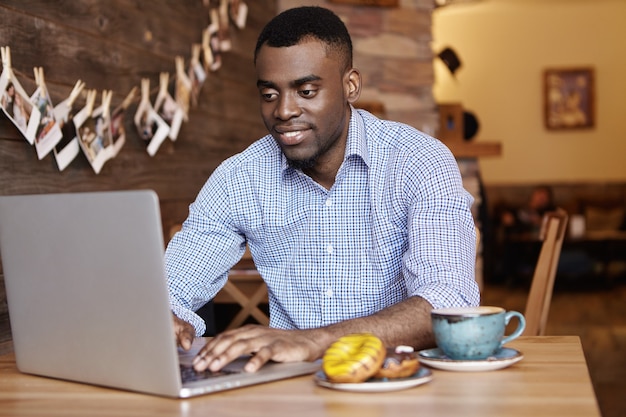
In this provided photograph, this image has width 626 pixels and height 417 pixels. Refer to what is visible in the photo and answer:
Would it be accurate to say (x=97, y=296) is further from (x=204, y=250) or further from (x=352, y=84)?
(x=352, y=84)

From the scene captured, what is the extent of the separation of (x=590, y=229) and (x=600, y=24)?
2.21m

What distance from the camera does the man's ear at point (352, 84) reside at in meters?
1.67

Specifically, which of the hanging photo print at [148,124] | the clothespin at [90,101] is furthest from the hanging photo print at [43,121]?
the hanging photo print at [148,124]

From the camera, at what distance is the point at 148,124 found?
108 inches

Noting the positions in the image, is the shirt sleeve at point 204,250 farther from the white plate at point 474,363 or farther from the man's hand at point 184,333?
the white plate at point 474,363

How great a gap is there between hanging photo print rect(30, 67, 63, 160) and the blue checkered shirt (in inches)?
24.5

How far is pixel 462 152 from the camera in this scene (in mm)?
4969

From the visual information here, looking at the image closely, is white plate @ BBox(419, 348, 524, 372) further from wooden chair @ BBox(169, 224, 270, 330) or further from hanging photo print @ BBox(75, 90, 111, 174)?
hanging photo print @ BBox(75, 90, 111, 174)

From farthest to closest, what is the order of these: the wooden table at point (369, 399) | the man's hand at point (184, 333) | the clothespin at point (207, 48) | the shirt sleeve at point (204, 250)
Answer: the clothespin at point (207, 48)
the shirt sleeve at point (204, 250)
the man's hand at point (184, 333)
the wooden table at point (369, 399)

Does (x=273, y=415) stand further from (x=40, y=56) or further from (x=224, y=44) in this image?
(x=224, y=44)

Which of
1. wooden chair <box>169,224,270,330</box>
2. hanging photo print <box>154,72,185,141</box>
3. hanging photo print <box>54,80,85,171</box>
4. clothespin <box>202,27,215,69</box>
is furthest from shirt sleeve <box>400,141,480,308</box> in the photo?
clothespin <box>202,27,215,69</box>

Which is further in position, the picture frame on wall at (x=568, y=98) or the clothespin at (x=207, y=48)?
the picture frame on wall at (x=568, y=98)

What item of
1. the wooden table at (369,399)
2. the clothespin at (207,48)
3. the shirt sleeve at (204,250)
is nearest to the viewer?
the wooden table at (369,399)

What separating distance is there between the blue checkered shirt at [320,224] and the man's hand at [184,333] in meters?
0.11
